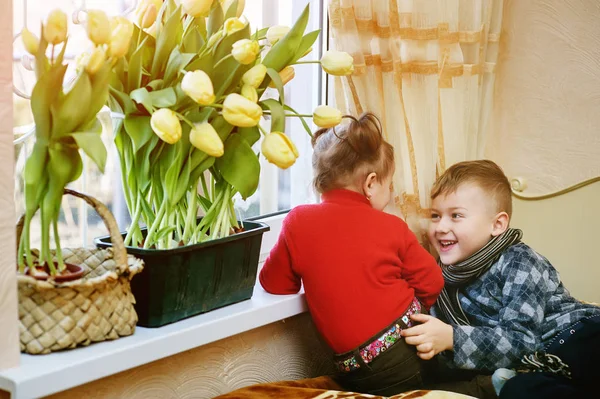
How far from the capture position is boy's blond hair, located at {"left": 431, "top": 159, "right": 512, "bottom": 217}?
183 centimetres

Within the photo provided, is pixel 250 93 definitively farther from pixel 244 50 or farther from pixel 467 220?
pixel 467 220

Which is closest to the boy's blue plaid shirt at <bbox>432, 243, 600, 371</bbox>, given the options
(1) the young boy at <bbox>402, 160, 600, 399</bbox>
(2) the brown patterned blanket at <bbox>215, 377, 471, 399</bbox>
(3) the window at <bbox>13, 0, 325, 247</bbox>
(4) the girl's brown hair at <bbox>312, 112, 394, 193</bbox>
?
(1) the young boy at <bbox>402, 160, 600, 399</bbox>

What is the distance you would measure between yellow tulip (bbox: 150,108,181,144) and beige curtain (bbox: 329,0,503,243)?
0.66 metres

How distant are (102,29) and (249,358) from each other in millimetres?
746

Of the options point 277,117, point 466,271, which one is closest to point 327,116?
point 277,117

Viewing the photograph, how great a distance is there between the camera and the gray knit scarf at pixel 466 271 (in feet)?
5.84

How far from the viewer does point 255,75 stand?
1289 millimetres

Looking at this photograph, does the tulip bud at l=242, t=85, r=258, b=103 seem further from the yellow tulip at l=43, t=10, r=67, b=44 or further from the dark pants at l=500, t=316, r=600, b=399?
the dark pants at l=500, t=316, r=600, b=399

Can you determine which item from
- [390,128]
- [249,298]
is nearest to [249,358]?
[249,298]

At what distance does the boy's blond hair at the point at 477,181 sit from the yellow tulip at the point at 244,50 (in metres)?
0.79

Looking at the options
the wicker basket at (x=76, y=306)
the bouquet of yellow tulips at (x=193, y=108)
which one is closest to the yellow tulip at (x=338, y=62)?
the bouquet of yellow tulips at (x=193, y=108)

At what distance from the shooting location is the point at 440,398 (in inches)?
53.4

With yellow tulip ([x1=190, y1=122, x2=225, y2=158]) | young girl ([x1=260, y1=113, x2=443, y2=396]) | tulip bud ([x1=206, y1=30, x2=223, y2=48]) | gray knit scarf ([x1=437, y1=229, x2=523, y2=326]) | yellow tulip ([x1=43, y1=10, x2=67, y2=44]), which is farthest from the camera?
gray knit scarf ([x1=437, y1=229, x2=523, y2=326])

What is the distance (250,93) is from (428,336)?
2.14 ft
